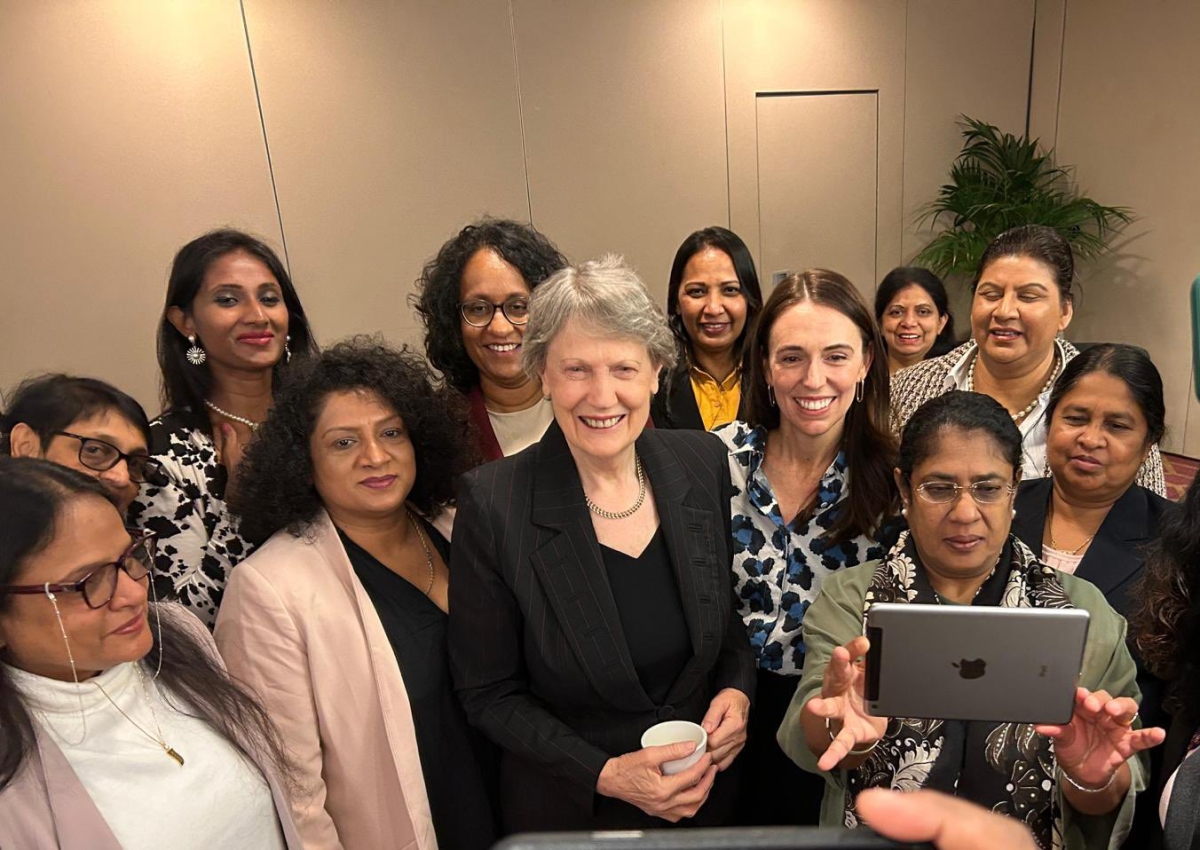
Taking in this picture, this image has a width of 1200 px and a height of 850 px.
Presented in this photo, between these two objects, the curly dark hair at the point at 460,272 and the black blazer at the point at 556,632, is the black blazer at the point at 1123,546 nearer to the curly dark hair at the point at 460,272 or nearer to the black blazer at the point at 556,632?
the black blazer at the point at 556,632

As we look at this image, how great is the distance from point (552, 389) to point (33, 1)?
3.90 metres

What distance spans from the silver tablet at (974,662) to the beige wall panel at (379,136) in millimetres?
4023

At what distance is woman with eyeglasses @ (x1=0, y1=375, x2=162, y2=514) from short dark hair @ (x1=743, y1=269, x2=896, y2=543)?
1609 millimetres

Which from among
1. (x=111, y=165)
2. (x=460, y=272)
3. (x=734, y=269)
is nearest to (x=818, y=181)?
(x=734, y=269)

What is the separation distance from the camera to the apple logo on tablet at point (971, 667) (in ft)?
4.09

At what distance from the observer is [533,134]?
4895mm

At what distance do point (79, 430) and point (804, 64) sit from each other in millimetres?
5387

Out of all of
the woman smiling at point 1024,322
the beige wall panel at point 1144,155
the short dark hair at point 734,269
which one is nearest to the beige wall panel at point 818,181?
the beige wall panel at point 1144,155

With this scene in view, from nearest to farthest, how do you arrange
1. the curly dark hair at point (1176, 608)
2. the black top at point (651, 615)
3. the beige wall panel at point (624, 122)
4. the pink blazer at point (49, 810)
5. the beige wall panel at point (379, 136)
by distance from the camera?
1. the pink blazer at point (49, 810)
2. the curly dark hair at point (1176, 608)
3. the black top at point (651, 615)
4. the beige wall panel at point (379, 136)
5. the beige wall panel at point (624, 122)

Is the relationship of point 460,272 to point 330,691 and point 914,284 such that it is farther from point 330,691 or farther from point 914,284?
point 914,284

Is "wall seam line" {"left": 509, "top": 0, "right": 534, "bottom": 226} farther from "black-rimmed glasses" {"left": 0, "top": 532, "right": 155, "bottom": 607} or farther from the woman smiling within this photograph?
"black-rimmed glasses" {"left": 0, "top": 532, "right": 155, "bottom": 607}

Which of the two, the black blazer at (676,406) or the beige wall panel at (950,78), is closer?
the black blazer at (676,406)

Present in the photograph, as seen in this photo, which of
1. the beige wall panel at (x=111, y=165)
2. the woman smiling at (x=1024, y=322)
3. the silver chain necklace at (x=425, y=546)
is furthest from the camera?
the beige wall panel at (x=111, y=165)

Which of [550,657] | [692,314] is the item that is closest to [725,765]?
[550,657]
